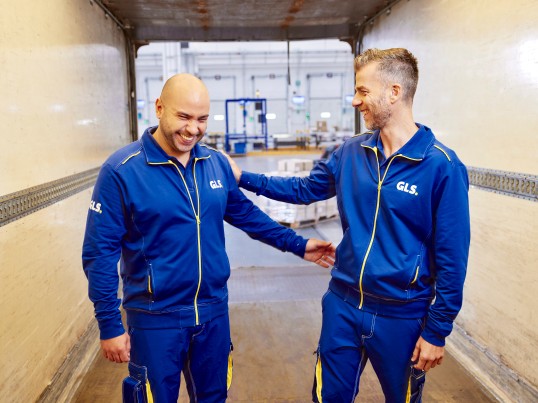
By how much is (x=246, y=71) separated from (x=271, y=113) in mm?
3027

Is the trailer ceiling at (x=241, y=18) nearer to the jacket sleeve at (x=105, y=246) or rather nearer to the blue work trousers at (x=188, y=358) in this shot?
the jacket sleeve at (x=105, y=246)

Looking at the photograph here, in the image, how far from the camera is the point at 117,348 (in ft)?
6.82

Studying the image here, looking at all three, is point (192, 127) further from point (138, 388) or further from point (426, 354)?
point (426, 354)

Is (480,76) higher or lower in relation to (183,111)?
higher

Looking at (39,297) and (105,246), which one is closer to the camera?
(105,246)

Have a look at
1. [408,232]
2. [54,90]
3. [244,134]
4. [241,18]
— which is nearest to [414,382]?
[408,232]

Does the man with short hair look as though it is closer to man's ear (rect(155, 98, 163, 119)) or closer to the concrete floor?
man's ear (rect(155, 98, 163, 119))

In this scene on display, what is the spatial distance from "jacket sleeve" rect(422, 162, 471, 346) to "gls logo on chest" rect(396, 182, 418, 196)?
92 millimetres

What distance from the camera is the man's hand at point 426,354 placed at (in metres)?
2.04

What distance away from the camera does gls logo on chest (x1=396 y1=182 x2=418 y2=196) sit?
2041 mm

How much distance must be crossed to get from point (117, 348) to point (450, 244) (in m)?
1.52

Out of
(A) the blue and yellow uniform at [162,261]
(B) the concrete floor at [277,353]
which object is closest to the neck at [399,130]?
(A) the blue and yellow uniform at [162,261]

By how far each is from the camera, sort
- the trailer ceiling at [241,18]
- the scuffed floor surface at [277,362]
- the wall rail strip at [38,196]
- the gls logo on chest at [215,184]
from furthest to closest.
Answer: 1. the trailer ceiling at [241,18]
2. the scuffed floor surface at [277,362]
3. the wall rail strip at [38,196]
4. the gls logo on chest at [215,184]

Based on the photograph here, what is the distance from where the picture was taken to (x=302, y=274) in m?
5.99
